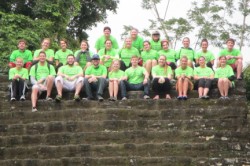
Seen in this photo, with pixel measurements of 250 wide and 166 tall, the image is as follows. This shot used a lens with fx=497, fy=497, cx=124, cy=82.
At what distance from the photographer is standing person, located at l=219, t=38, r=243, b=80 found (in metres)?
10.7

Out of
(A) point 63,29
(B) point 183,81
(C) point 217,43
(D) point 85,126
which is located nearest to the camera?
(D) point 85,126

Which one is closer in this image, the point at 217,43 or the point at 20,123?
the point at 20,123

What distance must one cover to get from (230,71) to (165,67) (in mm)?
1331

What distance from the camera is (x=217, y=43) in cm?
2061

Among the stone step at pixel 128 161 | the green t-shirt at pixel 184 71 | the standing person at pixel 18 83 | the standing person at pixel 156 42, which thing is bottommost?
the stone step at pixel 128 161

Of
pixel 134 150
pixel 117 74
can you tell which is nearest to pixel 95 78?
pixel 117 74

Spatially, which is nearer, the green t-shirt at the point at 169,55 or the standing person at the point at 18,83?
the standing person at the point at 18,83

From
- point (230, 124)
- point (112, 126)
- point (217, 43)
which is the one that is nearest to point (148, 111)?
point (112, 126)

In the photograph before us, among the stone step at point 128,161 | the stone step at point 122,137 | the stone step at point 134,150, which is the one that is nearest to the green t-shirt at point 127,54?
the stone step at point 122,137

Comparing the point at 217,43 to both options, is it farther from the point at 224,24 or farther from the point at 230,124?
the point at 230,124

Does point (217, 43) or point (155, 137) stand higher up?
point (217, 43)

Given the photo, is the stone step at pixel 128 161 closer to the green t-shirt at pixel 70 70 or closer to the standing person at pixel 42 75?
the standing person at pixel 42 75

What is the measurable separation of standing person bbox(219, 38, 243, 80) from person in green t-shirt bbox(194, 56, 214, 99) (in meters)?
0.65

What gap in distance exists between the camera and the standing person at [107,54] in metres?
11.0
